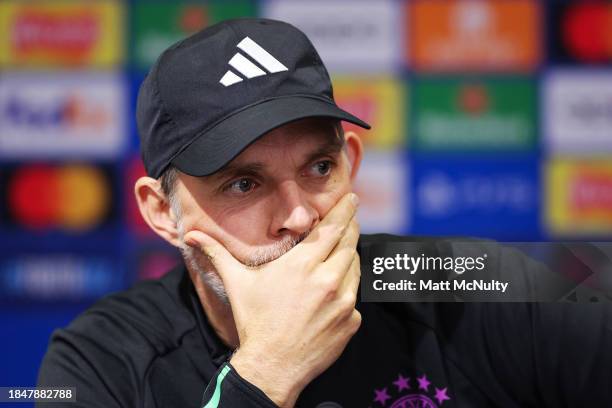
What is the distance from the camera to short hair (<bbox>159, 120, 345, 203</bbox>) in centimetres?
111

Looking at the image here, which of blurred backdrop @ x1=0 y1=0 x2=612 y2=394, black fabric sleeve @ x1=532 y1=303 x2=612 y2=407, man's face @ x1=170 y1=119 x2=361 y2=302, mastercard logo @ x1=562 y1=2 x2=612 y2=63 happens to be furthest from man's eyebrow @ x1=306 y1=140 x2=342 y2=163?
mastercard logo @ x1=562 y1=2 x2=612 y2=63

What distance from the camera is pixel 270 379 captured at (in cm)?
92

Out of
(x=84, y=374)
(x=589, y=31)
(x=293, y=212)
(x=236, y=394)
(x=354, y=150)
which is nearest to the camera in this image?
(x=236, y=394)

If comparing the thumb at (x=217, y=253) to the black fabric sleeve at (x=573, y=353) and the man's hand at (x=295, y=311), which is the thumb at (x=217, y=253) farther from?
the black fabric sleeve at (x=573, y=353)

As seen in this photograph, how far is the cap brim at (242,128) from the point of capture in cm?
100

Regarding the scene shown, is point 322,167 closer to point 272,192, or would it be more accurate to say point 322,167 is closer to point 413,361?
point 272,192

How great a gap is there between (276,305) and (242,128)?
0.85ft

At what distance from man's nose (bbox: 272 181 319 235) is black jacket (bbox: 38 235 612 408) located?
0.12 m

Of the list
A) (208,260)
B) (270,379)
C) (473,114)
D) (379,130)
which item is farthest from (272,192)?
(473,114)

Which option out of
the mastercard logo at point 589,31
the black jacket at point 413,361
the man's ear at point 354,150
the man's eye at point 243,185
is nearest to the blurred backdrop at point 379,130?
the mastercard logo at point 589,31

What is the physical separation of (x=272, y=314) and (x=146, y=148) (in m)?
0.38

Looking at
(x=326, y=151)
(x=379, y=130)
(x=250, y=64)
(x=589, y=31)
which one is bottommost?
(x=326, y=151)

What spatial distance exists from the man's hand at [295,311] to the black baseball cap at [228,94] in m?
0.17

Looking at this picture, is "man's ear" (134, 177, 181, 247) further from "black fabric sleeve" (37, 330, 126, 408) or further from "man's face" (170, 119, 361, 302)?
"black fabric sleeve" (37, 330, 126, 408)
